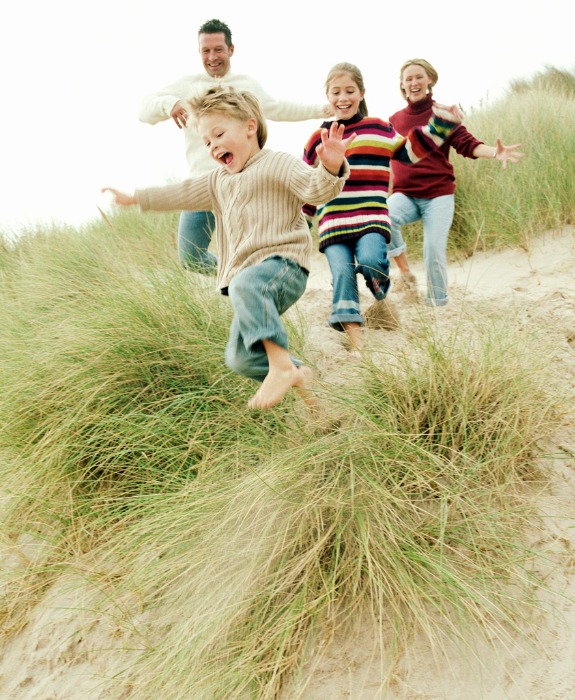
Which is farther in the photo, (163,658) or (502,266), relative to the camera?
(502,266)

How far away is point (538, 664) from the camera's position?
1.94 metres

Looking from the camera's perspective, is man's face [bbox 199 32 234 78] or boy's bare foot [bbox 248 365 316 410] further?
man's face [bbox 199 32 234 78]

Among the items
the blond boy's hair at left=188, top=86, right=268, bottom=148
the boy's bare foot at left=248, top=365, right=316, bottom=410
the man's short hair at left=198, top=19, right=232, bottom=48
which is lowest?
the boy's bare foot at left=248, top=365, right=316, bottom=410

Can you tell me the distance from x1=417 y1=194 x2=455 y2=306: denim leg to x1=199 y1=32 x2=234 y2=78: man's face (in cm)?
167

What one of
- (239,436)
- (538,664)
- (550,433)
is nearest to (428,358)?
(550,433)

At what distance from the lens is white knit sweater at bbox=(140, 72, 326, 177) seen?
4.48m

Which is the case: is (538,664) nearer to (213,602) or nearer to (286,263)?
(213,602)

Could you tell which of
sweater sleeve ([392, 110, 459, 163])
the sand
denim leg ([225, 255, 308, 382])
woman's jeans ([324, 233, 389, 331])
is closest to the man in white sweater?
sweater sleeve ([392, 110, 459, 163])

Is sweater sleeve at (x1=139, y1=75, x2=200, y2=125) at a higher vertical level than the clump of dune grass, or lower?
higher

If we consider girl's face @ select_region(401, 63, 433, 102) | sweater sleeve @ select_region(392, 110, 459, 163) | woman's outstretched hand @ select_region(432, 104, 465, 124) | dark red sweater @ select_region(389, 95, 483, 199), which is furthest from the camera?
girl's face @ select_region(401, 63, 433, 102)

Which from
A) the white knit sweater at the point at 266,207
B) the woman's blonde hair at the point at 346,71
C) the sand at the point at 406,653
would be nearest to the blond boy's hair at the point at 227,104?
the white knit sweater at the point at 266,207

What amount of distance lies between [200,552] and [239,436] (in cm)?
54

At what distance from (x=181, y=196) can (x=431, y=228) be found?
2237 millimetres

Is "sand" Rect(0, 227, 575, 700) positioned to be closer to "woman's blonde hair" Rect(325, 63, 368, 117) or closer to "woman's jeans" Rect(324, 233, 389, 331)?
"woman's jeans" Rect(324, 233, 389, 331)
